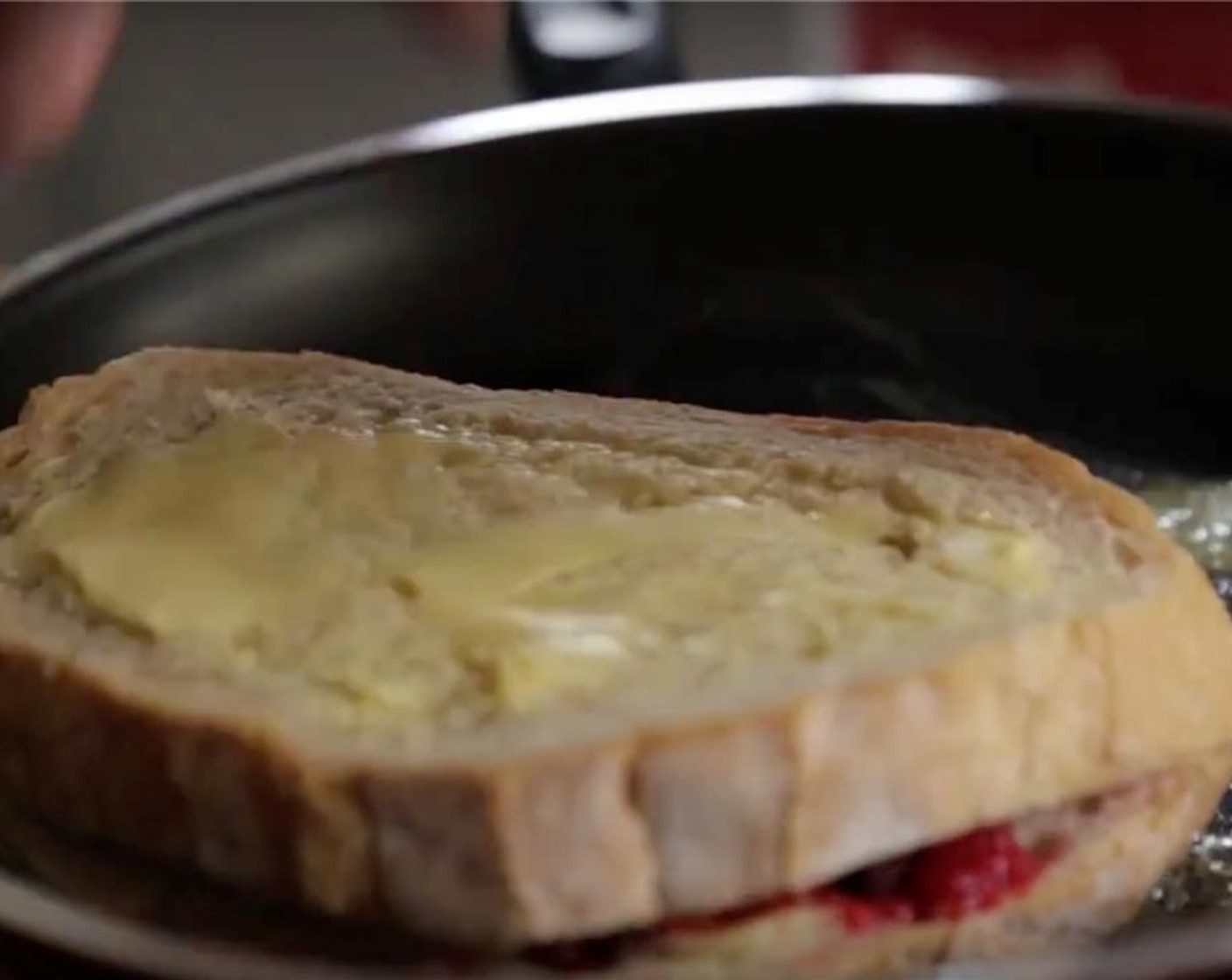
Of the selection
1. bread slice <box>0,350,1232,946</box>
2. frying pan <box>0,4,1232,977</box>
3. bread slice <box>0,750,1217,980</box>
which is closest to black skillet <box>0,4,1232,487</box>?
frying pan <box>0,4,1232,977</box>

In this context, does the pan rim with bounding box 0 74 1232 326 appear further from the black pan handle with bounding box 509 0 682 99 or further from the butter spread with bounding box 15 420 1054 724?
the butter spread with bounding box 15 420 1054 724

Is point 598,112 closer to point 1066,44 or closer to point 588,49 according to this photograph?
point 588,49

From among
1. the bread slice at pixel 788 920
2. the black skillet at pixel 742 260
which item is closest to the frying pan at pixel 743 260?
the black skillet at pixel 742 260

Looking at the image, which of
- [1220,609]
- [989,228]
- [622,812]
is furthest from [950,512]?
[989,228]

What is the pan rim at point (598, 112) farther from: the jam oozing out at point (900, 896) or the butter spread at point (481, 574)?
the jam oozing out at point (900, 896)

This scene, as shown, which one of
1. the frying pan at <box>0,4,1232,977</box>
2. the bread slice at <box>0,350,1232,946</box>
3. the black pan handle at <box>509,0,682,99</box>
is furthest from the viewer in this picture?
the black pan handle at <box>509,0,682,99</box>

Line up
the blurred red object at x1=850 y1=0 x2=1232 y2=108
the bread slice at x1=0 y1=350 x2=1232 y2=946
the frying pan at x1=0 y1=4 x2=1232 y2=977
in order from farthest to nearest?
the blurred red object at x1=850 y1=0 x2=1232 y2=108
the frying pan at x1=0 y1=4 x2=1232 y2=977
the bread slice at x1=0 y1=350 x2=1232 y2=946

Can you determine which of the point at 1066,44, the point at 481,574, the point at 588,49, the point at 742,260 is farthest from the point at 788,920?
the point at 1066,44

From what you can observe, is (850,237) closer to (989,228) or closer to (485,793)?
(989,228)
